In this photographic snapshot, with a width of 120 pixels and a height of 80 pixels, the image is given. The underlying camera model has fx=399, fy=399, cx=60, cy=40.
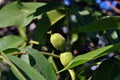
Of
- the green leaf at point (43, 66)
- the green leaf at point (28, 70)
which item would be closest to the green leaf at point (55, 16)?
the green leaf at point (43, 66)

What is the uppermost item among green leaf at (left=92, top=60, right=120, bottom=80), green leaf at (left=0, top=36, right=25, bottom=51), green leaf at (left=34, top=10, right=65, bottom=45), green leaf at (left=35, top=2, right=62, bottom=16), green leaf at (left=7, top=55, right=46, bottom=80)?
green leaf at (left=7, top=55, right=46, bottom=80)

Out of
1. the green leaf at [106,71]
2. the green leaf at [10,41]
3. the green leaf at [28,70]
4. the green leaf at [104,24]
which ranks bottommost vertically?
the green leaf at [10,41]

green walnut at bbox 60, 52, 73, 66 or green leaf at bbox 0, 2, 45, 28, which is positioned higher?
green leaf at bbox 0, 2, 45, 28

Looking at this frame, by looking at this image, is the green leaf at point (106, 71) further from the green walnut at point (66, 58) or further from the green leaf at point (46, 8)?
the green leaf at point (46, 8)

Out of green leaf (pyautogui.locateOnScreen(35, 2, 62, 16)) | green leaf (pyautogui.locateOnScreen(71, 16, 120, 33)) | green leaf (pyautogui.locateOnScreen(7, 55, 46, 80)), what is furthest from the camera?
green leaf (pyautogui.locateOnScreen(35, 2, 62, 16))

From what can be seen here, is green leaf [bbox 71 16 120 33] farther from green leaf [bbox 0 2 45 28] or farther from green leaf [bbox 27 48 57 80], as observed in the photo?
green leaf [bbox 0 2 45 28]

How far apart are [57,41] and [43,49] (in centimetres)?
24

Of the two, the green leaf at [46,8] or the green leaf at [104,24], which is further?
the green leaf at [46,8]

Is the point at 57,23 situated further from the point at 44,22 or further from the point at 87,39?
the point at 87,39

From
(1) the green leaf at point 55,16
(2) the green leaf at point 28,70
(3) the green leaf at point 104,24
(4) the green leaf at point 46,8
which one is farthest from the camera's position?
(1) the green leaf at point 55,16

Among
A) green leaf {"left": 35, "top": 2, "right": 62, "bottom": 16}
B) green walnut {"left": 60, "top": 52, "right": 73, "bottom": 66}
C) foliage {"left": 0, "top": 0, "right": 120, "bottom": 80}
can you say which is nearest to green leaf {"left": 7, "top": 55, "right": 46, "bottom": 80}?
foliage {"left": 0, "top": 0, "right": 120, "bottom": 80}

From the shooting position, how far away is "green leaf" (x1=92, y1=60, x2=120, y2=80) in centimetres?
104

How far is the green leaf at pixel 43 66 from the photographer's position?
0.95m

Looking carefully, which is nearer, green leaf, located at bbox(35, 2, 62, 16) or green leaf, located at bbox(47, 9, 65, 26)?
green leaf, located at bbox(35, 2, 62, 16)
